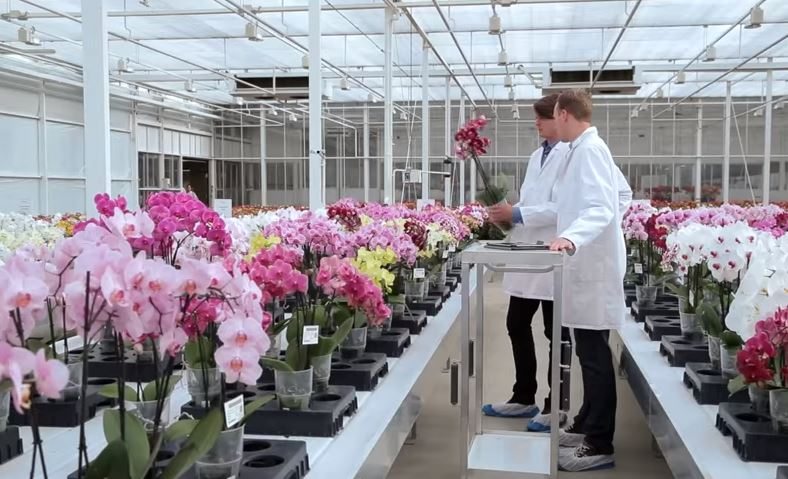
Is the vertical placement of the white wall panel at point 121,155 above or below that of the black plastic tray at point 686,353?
above

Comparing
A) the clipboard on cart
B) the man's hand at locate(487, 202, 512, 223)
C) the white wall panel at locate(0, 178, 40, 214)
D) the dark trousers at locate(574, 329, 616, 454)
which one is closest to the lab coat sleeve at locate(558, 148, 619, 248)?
the clipboard on cart

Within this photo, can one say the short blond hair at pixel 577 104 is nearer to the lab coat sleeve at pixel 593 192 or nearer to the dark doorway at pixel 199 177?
the lab coat sleeve at pixel 593 192

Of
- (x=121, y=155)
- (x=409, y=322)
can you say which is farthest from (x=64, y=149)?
(x=409, y=322)

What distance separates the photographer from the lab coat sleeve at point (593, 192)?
257 centimetres

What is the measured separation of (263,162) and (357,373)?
62.9 feet

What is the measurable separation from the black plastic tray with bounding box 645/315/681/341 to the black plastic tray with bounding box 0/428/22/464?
2.44 meters

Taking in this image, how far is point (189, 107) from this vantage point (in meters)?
19.5

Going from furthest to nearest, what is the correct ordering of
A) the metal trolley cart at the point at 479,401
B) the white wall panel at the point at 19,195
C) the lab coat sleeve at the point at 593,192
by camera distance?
the white wall panel at the point at 19,195 < the lab coat sleeve at the point at 593,192 < the metal trolley cart at the point at 479,401

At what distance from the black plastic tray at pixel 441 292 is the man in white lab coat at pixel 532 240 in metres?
0.53

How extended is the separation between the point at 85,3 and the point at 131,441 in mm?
2914

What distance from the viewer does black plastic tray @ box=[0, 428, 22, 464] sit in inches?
62.0

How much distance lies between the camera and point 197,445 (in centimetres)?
119

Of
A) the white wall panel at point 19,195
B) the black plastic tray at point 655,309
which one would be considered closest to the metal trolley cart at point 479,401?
the black plastic tray at point 655,309

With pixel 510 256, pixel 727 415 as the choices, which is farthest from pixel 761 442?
pixel 510 256
